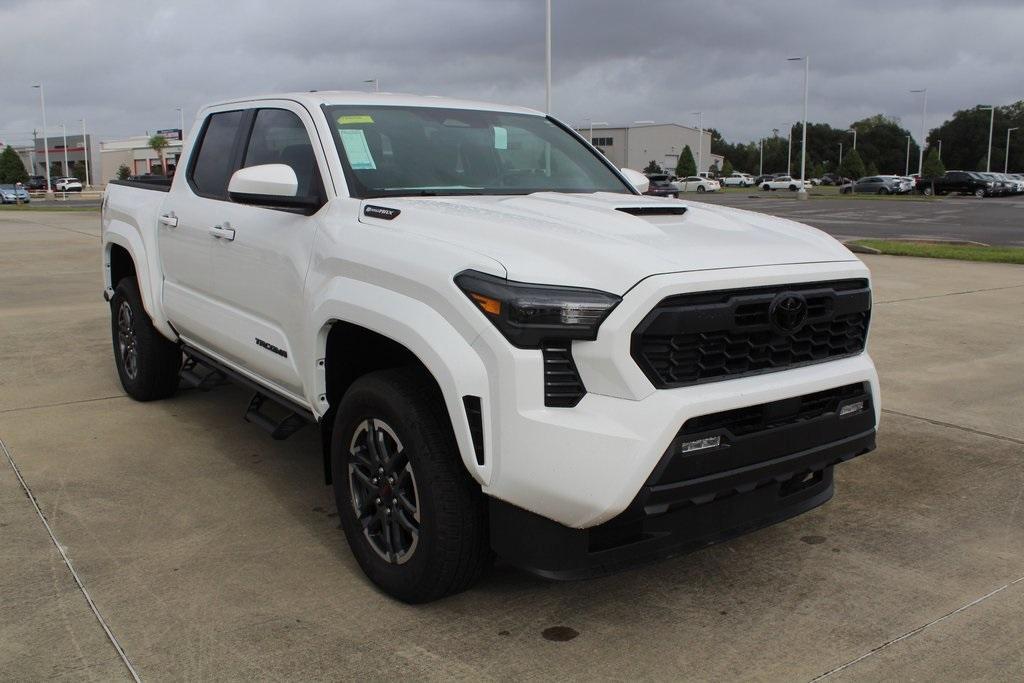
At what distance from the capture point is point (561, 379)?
9.11 feet

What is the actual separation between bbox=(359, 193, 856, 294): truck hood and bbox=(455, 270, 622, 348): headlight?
0.05 meters

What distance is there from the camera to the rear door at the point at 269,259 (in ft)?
12.6

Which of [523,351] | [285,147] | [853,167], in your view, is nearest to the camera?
[523,351]

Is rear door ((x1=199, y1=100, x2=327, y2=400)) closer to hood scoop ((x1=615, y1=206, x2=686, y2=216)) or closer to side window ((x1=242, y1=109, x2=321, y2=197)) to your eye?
side window ((x1=242, y1=109, x2=321, y2=197))

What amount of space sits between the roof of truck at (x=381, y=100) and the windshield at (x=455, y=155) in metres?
0.06

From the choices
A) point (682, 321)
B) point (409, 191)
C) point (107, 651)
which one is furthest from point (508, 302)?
point (107, 651)

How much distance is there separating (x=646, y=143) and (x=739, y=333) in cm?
12586

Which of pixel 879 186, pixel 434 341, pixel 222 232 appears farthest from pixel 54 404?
pixel 879 186

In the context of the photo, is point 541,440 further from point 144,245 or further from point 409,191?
point 144,245

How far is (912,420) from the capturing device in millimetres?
5609

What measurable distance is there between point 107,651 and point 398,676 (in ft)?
3.16

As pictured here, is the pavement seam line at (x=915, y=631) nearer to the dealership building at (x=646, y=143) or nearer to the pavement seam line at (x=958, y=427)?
the pavement seam line at (x=958, y=427)

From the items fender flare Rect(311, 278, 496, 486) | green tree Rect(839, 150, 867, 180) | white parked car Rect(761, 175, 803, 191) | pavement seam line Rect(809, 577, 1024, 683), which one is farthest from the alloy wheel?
green tree Rect(839, 150, 867, 180)

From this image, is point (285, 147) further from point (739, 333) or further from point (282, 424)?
point (739, 333)
